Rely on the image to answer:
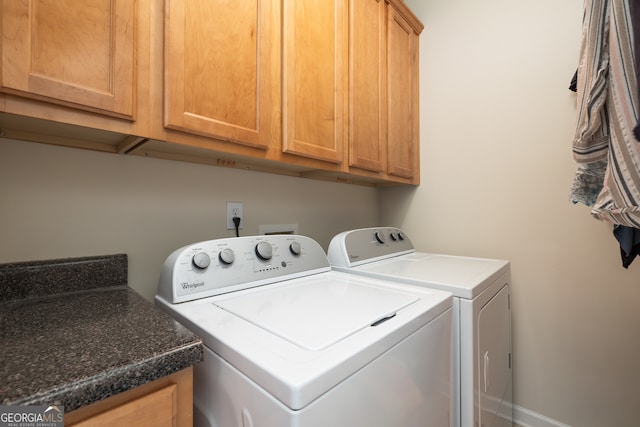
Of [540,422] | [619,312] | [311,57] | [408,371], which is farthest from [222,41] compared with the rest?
[540,422]

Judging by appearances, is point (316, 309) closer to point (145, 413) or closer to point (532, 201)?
point (145, 413)

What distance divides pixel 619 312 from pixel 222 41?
6.62ft

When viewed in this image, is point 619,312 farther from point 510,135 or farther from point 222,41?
point 222,41

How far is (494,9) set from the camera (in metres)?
1.60

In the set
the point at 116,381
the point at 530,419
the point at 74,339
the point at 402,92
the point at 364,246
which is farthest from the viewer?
the point at 402,92

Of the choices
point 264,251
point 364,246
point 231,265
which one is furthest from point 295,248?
point 364,246

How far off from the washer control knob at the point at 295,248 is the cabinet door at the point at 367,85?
0.49 m

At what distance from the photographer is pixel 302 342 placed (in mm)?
529

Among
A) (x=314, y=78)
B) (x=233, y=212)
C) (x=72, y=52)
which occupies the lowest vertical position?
(x=233, y=212)

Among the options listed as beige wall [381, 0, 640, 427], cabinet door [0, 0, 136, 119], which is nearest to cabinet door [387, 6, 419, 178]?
beige wall [381, 0, 640, 427]

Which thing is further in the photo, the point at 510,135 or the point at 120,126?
the point at 510,135

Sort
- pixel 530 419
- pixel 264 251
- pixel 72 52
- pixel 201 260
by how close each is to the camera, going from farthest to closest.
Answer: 1. pixel 530 419
2. pixel 264 251
3. pixel 201 260
4. pixel 72 52

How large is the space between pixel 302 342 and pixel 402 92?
165 cm

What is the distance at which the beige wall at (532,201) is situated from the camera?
1.33 metres
